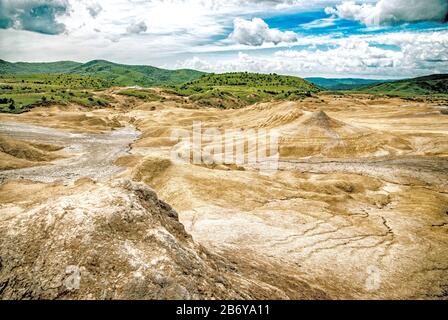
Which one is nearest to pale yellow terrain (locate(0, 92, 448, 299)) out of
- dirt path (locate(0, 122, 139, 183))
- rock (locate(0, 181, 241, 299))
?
rock (locate(0, 181, 241, 299))

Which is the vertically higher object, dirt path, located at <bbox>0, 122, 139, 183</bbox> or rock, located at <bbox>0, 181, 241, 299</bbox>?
rock, located at <bbox>0, 181, 241, 299</bbox>

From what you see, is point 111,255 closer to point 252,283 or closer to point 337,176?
point 252,283

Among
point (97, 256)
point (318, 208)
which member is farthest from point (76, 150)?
point (97, 256)

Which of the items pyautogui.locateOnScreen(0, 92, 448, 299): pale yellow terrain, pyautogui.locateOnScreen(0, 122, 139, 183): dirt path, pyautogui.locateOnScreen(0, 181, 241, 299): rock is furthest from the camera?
pyautogui.locateOnScreen(0, 122, 139, 183): dirt path

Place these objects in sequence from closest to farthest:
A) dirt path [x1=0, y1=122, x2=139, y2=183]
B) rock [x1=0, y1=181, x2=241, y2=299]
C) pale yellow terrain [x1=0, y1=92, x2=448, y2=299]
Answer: rock [x1=0, y1=181, x2=241, y2=299] < pale yellow terrain [x1=0, y1=92, x2=448, y2=299] < dirt path [x1=0, y1=122, x2=139, y2=183]

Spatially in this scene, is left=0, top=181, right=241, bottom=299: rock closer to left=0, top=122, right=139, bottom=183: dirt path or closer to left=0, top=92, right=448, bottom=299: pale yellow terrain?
left=0, top=92, right=448, bottom=299: pale yellow terrain

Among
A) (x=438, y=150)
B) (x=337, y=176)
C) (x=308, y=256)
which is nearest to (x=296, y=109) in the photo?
(x=438, y=150)
